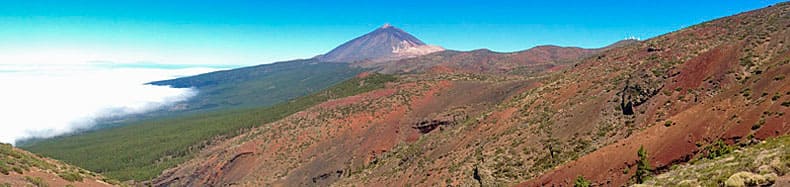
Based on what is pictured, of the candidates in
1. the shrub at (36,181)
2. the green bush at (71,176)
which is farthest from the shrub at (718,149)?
the green bush at (71,176)

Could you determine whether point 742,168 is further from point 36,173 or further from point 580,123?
point 36,173

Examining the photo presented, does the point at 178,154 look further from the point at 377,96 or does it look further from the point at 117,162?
the point at 377,96

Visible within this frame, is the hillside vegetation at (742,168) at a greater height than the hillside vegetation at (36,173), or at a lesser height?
greater

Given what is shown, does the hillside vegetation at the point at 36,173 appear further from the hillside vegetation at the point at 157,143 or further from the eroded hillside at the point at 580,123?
the hillside vegetation at the point at 157,143

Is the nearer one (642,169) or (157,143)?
(642,169)

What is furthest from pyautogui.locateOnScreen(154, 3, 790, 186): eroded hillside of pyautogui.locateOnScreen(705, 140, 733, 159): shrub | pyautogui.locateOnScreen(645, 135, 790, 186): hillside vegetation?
pyautogui.locateOnScreen(645, 135, 790, 186): hillside vegetation

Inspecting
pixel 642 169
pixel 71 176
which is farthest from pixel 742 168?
pixel 71 176

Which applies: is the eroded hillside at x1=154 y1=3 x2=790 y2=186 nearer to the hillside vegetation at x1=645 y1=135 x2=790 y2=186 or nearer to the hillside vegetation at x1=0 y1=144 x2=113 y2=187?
the hillside vegetation at x1=645 y1=135 x2=790 y2=186

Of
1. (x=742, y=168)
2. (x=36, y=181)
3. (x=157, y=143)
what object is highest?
(x=742, y=168)

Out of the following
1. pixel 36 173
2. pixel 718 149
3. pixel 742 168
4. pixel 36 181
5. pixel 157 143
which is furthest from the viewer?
pixel 157 143
